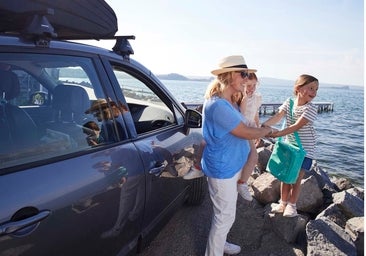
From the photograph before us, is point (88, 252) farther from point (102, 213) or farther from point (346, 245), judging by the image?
point (346, 245)

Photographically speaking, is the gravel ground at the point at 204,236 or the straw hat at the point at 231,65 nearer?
the straw hat at the point at 231,65

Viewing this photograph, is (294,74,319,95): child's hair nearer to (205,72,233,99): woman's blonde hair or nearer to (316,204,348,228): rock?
(205,72,233,99): woman's blonde hair

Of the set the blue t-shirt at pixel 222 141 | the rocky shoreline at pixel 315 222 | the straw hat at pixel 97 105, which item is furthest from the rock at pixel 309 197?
the straw hat at pixel 97 105

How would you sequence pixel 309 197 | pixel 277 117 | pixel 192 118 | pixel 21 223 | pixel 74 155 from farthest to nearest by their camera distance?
pixel 309 197 < pixel 277 117 < pixel 192 118 < pixel 74 155 < pixel 21 223

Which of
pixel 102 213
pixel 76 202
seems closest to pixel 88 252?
pixel 102 213

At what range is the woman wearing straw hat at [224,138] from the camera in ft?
8.81

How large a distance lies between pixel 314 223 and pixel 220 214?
47.7 inches

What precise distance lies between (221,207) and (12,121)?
180 centimetres

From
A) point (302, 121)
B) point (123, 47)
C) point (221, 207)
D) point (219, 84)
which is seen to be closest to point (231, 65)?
point (219, 84)

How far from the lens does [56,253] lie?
1721 mm

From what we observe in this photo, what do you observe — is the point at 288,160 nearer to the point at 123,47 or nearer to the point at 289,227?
the point at 289,227

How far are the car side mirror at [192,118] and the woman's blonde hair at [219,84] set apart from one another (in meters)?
0.69

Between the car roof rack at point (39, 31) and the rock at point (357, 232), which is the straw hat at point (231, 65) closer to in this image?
the car roof rack at point (39, 31)

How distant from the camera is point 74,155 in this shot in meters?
1.94
